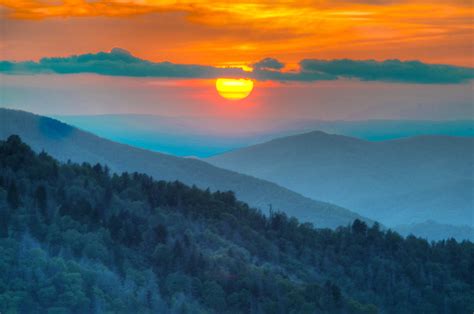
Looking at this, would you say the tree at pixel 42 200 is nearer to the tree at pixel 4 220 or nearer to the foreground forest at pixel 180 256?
the foreground forest at pixel 180 256

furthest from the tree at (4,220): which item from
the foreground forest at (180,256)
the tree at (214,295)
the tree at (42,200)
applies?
the tree at (214,295)

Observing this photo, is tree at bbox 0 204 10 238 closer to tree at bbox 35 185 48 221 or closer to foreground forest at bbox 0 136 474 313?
foreground forest at bbox 0 136 474 313

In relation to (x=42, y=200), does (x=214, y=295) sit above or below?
below

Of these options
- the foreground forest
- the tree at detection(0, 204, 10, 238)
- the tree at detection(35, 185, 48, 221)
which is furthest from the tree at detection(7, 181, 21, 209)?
the tree at detection(35, 185, 48, 221)

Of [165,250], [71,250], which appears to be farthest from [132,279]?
[165,250]

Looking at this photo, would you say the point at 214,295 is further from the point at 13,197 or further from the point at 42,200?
the point at 13,197

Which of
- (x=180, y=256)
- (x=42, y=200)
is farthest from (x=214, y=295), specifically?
(x=42, y=200)

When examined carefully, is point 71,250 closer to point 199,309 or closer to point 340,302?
point 199,309

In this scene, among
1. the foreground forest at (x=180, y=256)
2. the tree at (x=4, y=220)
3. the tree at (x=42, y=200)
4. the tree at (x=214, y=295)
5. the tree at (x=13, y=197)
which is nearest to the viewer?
Result: the foreground forest at (x=180, y=256)
